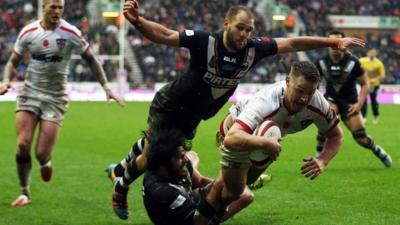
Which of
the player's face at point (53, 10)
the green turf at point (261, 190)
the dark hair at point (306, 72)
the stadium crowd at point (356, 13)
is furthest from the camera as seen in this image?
the stadium crowd at point (356, 13)

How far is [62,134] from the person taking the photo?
19.6 meters

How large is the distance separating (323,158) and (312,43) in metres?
1.50

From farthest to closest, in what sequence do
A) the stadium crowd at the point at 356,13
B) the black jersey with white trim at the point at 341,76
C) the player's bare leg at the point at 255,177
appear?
the stadium crowd at the point at 356,13, the black jersey with white trim at the point at 341,76, the player's bare leg at the point at 255,177

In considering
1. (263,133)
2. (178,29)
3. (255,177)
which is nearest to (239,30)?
(263,133)

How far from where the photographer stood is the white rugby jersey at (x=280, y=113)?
21.3 ft

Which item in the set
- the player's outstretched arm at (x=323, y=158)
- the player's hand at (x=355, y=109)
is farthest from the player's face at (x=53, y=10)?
the player's hand at (x=355, y=109)

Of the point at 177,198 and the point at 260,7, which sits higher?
the point at 177,198

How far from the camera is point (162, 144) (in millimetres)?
7668

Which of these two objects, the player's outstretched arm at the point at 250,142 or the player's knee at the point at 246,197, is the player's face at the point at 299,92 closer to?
the player's outstretched arm at the point at 250,142

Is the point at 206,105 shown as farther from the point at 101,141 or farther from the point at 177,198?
the point at 101,141

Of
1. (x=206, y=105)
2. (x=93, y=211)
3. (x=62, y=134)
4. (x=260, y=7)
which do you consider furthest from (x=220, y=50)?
(x=260, y=7)

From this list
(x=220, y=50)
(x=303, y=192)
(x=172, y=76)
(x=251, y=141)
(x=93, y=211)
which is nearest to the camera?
(x=251, y=141)

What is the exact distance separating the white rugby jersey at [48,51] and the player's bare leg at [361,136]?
512 cm

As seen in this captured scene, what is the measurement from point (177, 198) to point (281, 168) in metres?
6.10
